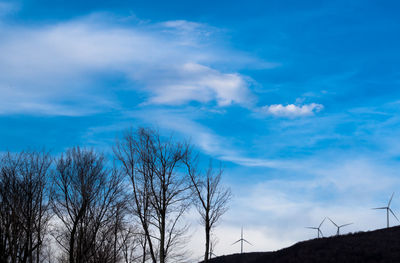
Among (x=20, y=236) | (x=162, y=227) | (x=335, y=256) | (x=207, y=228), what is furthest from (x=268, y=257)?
(x=20, y=236)

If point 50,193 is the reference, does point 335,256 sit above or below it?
below

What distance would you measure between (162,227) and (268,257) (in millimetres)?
35201

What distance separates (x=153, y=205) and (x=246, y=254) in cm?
7236

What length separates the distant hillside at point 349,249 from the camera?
150ft

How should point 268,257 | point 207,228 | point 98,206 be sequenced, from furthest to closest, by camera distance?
1. point 268,257
2. point 207,228
3. point 98,206

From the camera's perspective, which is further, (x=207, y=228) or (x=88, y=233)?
(x=207, y=228)

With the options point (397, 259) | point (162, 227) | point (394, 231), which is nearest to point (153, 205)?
point (162, 227)

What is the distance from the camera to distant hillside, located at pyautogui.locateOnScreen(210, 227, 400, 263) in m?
45.8

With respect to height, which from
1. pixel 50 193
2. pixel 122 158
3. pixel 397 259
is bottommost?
pixel 397 259

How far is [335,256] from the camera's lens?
4922 centimetres

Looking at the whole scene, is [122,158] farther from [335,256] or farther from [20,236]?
[335,256]

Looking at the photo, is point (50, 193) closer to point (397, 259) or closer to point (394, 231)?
point (397, 259)

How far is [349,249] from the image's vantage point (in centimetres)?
4978

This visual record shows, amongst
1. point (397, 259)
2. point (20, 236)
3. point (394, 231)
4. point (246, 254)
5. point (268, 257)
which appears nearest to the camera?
point (20, 236)
